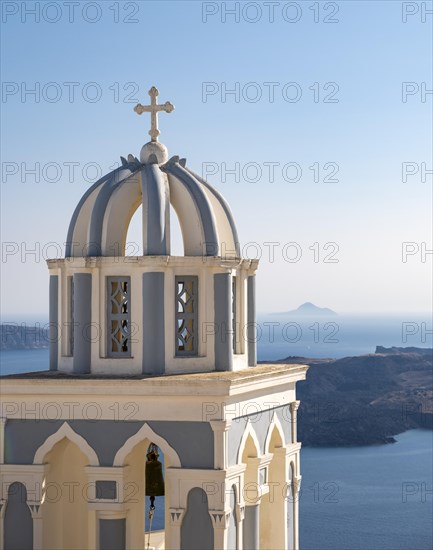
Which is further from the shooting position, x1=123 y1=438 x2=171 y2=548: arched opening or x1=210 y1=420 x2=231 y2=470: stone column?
x1=123 y1=438 x2=171 y2=548: arched opening

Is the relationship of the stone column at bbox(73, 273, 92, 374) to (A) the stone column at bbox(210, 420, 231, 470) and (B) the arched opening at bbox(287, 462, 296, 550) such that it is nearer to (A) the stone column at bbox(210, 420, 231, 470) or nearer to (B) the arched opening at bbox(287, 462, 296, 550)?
(A) the stone column at bbox(210, 420, 231, 470)

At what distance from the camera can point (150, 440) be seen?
1079cm

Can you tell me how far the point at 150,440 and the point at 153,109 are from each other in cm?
343

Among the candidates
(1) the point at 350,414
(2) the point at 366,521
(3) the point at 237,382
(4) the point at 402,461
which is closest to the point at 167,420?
(3) the point at 237,382

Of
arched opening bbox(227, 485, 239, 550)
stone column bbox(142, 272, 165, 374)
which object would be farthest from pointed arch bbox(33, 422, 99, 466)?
arched opening bbox(227, 485, 239, 550)

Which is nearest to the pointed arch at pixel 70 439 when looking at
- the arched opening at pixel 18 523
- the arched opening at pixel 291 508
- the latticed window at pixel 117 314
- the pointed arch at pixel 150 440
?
the pointed arch at pixel 150 440

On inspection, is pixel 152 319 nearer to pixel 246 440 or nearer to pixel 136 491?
pixel 246 440

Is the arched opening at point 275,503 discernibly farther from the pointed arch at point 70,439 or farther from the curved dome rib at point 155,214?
the curved dome rib at point 155,214

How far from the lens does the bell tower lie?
1069 cm

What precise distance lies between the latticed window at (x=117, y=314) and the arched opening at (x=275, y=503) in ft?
6.60

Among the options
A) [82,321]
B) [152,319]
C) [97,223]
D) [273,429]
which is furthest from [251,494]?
[97,223]

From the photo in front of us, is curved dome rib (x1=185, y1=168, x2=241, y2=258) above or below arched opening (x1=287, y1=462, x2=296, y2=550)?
above

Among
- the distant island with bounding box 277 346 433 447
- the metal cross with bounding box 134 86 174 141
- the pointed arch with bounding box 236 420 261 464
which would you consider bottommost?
the distant island with bounding box 277 346 433 447

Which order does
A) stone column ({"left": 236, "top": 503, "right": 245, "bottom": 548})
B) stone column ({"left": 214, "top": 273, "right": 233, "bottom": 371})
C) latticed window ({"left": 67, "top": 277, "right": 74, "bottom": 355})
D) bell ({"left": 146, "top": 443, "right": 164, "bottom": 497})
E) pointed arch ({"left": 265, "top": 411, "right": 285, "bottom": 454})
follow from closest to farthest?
stone column ({"left": 236, "top": 503, "right": 245, "bottom": 548})
stone column ({"left": 214, "top": 273, "right": 233, "bottom": 371})
latticed window ({"left": 67, "top": 277, "right": 74, "bottom": 355})
pointed arch ({"left": 265, "top": 411, "right": 285, "bottom": 454})
bell ({"left": 146, "top": 443, "right": 164, "bottom": 497})
